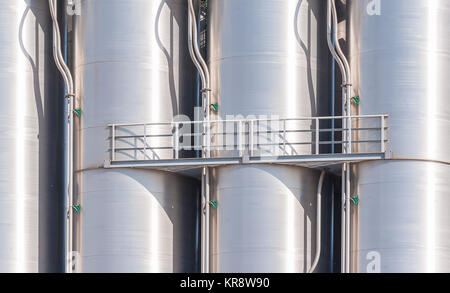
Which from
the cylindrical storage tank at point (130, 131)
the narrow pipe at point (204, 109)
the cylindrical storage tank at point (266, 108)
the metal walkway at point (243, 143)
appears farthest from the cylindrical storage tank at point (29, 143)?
the cylindrical storage tank at point (266, 108)

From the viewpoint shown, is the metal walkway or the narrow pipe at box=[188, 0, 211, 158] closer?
the metal walkway

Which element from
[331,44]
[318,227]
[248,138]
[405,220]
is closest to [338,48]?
[331,44]

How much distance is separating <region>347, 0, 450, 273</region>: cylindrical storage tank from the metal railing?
0.63 metres

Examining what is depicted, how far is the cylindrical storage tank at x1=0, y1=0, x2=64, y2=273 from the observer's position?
61.9m

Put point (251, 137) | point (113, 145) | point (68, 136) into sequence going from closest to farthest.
Result: point (251, 137) → point (113, 145) → point (68, 136)

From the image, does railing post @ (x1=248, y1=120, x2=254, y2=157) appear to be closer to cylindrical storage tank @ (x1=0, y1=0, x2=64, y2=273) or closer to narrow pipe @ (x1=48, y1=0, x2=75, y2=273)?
narrow pipe @ (x1=48, y1=0, x2=75, y2=273)

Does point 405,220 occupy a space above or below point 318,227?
above

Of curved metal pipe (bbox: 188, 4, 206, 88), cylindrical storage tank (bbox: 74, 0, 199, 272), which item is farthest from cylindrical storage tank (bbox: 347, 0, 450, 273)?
cylindrical storage tank (bbox: 74, 0, 199, 272)

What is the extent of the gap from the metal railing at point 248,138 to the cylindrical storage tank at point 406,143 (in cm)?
63

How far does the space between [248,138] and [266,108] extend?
124 cm

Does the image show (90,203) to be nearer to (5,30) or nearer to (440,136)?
(5,30)

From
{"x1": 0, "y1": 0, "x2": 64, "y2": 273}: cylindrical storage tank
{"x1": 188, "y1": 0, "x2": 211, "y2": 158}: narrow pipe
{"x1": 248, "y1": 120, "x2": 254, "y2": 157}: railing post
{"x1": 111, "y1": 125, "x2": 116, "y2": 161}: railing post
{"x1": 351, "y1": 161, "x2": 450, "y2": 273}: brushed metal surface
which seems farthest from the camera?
{"x1": 0, "y1": 0, "x2": 64, "y2": 273}: cylindrical storage tank

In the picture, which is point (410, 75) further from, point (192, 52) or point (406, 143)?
point (192, 52)

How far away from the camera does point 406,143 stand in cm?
5800
